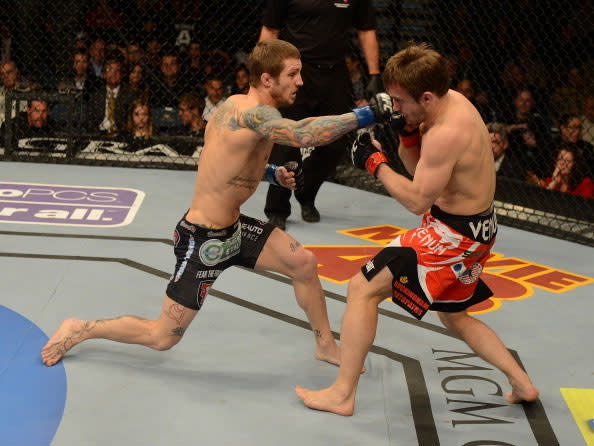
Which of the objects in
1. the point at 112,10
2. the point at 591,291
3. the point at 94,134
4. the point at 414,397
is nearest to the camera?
the point at 414,397

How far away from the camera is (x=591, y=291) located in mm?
3854


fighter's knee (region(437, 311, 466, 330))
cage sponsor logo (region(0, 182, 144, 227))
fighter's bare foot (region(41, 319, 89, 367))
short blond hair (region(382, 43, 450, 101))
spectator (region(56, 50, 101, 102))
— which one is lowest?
cage sponsor logo (region(0, 182, 144, 227))

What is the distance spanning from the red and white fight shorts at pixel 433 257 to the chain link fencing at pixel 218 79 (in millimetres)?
2745

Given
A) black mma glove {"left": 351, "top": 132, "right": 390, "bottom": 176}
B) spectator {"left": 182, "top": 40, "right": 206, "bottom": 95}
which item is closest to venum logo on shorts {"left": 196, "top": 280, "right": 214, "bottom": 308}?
black mma glove {"left": 351, "top": 132, "right": 390, "bottom": 176}

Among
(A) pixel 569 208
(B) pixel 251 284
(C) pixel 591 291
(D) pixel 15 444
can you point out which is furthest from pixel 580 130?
(D) pixel 15 444

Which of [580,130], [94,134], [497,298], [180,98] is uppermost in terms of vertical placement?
[580,130]

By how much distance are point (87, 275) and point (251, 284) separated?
0.77m

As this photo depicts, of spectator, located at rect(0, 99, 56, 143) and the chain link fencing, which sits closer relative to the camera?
the chain link fencing

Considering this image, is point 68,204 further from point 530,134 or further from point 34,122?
point 530,134

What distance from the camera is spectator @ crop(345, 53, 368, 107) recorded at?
5.58 m

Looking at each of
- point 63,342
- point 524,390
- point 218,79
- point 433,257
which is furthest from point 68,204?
point 524,390

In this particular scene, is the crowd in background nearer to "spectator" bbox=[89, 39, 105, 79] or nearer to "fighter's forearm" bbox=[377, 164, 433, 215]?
"spectator" bbox=[89, 39, 105, 79]

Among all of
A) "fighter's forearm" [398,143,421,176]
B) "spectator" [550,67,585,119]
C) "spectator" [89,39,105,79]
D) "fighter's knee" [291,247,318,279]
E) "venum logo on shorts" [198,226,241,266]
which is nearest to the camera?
"fighter's forearm" [398,143,421,176]

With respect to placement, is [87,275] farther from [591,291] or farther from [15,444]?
[591,291]
